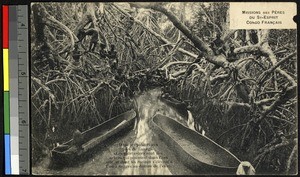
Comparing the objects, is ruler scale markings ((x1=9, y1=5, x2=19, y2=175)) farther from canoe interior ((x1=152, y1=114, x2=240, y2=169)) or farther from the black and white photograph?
A: canoe interior ((x1=152, y1=114, x2=240, y2=169))

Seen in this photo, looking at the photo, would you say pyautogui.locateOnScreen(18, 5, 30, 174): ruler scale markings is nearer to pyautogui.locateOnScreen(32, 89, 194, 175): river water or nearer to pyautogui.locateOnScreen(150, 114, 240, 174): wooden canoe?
pyautogui.locateOnScreen(32, 89, 194, 175): river water

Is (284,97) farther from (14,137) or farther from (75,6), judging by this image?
(14,137)

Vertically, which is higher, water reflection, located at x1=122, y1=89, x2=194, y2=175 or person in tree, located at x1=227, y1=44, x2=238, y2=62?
person in tree, located at x1=227, y1=44, x2=238, y2=62

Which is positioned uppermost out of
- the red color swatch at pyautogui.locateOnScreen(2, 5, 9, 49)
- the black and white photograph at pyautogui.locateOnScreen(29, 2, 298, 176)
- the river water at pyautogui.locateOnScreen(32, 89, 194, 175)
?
the red color swatch at pyautogui.locateOnScreen(2, 5, 9, 49)

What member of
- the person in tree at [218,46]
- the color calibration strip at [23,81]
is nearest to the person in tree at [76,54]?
the color calibration strip at [23,81]

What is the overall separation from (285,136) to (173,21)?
18.1 inches

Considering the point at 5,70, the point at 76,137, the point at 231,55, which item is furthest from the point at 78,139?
the point at 231,55

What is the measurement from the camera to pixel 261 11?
0.99 meters

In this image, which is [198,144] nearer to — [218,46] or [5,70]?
[218,46]

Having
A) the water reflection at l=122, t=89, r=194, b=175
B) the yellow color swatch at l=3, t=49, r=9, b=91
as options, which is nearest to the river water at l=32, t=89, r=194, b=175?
the water reflection at l=122, t=89, r=194, b=175

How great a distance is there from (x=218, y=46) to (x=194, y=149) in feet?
0.99

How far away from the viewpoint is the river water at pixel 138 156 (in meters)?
0.99

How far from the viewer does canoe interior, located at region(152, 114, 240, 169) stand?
989 mm

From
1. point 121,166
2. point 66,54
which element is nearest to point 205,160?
point 121,166
